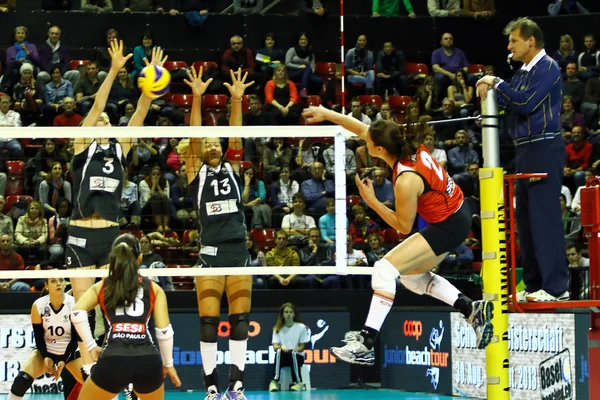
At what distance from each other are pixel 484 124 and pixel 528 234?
3.45ft

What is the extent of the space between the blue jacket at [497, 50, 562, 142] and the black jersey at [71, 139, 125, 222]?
4008mm

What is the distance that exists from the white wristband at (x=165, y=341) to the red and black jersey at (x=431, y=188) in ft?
7.60

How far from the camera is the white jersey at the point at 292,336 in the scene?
50.7 feet

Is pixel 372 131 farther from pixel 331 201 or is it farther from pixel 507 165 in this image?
pixel 507 165

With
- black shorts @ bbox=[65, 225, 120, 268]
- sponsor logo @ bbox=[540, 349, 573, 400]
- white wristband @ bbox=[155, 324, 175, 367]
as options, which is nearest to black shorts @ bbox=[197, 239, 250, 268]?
black shorts @ bbox=[65, 225, 120, 268]

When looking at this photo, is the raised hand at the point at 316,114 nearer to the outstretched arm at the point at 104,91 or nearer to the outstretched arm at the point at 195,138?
the outstretched arm at the point at 195,138

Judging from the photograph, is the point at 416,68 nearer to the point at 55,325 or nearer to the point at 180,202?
the point at 180,202

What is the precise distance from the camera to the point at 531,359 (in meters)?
13.1

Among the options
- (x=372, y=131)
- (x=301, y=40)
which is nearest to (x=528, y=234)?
(x=372, y=131)

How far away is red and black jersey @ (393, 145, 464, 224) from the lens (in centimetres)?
777

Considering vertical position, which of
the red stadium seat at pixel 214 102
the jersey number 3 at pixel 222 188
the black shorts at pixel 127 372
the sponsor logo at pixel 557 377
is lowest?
the sponsor logo at pixel 557 377

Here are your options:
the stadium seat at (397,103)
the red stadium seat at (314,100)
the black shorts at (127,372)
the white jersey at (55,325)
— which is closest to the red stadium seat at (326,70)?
the red stadium seat at (314,100)

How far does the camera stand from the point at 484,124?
25.8ft

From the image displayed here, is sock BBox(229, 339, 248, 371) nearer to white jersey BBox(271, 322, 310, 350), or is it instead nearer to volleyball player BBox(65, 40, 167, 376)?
volleyball player BBox(65, 40, 167, 376)
